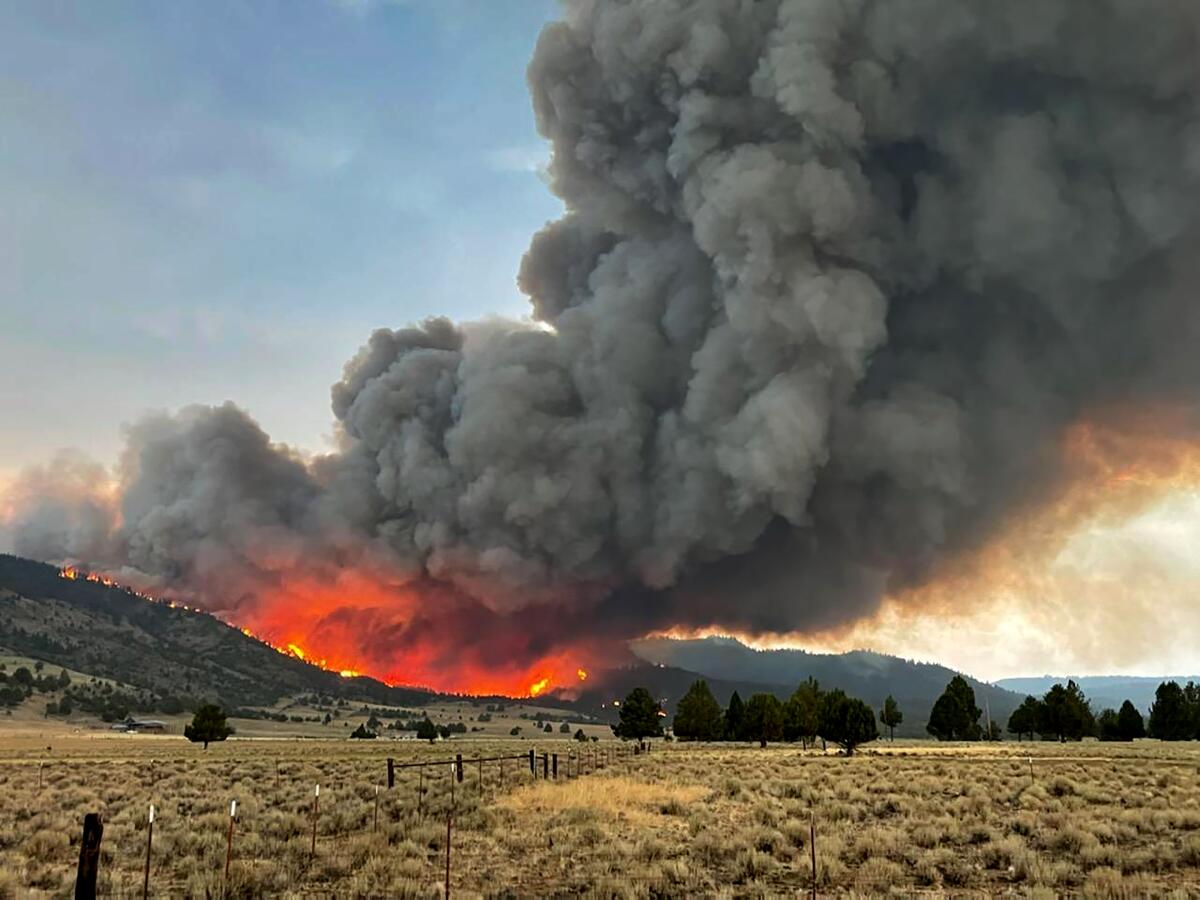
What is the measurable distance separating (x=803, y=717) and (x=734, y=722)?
11.7 m

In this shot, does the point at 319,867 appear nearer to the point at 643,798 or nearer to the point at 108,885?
the point at 108,885

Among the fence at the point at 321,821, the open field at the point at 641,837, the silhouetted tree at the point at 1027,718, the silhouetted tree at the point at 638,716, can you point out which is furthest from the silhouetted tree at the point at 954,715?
the fence at the point at 321,821

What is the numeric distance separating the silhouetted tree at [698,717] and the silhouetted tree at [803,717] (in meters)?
9.99

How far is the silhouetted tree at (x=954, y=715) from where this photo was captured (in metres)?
88.8

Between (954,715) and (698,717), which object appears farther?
(954,715)

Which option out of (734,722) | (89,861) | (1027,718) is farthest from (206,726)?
(1027,718)

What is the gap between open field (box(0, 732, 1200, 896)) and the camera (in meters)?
13.2

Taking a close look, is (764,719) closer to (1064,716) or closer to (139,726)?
(1064,716)

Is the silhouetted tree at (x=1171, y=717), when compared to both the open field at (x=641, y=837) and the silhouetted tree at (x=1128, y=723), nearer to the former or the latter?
the silhouetted tree at (x=1128, y=723)

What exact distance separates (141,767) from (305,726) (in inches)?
4820

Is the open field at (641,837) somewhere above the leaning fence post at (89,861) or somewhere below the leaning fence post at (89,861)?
below

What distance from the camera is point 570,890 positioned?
12.7 meters

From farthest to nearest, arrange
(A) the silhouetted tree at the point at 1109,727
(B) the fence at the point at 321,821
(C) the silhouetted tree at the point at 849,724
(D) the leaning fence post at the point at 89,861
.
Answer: (A) the silhouetted tree at the point at 1109,727 → (C) the silhouetted tree at the point at 849,724 → (B) the fence at the point at 321,821 → (D) the leaning fence post at the point at 89,861

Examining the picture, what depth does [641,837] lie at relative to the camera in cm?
1703
